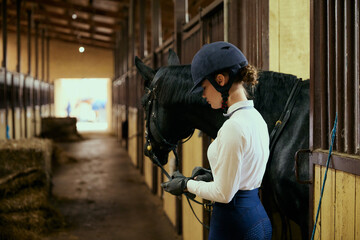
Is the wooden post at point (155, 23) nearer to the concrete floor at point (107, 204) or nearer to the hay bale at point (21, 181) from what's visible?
the concrete floor at point (107, 204)

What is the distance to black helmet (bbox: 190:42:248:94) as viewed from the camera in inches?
49.7

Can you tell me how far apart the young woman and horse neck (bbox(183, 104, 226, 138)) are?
503 mm

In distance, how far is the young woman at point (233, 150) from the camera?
1.18 metres

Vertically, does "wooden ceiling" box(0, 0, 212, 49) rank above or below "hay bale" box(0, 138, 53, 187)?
above

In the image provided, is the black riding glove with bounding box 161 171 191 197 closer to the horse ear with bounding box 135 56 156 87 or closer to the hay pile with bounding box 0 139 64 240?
the horse ear with bounding box 135 56 156 87

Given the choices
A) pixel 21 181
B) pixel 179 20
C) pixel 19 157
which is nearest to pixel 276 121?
pixel 179 20

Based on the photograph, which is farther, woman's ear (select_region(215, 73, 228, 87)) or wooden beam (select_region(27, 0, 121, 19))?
wooden beam (select_region(27, 0, 121, 19))

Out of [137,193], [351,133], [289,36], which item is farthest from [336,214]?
[137,193]

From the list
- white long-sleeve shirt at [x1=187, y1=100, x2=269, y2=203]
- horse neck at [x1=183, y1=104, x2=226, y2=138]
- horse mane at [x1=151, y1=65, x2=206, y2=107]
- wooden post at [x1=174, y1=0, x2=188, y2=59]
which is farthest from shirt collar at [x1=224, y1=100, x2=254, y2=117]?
wooden post at [x1=174, y1=0, x2=188, y2=59]

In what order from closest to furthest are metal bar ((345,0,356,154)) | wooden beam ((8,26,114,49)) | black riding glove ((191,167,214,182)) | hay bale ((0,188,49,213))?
metal bar ((345,0,356,154))
black riding glove ((191,167,214,182))
hay bale ((0,188,49,213))
wooden beam ((8,26,114,49))

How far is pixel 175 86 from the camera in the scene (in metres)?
2.05

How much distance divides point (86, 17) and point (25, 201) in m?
10.6

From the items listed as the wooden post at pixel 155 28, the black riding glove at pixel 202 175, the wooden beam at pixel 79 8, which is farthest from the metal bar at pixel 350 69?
the wooden beam at pixel 79 8

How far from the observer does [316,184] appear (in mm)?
1458
